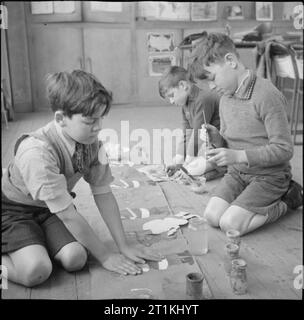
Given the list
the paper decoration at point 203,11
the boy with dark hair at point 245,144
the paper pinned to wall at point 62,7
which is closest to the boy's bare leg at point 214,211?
the boy with dark hair at point 245,144

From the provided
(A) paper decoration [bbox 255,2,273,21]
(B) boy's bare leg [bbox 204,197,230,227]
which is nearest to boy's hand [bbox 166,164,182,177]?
(B) boy's bare leg [bbox 204,197,230,227]

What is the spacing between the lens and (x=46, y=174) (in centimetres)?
97

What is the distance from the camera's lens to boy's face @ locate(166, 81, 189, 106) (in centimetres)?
94

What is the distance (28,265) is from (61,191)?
0.21 m

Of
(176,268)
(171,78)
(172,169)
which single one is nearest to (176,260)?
(176,268)

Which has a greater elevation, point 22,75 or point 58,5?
point 58,5

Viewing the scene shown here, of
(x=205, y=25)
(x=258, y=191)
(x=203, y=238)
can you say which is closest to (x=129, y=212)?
(x=203, y=238)

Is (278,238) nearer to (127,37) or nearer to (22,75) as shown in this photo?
(127,37)

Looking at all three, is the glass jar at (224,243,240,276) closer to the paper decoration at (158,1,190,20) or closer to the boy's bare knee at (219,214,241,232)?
the boy's bare knee at (219,214,241,232)

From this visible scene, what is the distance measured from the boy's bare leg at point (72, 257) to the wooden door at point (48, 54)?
1.21ft

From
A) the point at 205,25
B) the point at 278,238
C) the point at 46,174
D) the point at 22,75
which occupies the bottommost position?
the point at 278,238

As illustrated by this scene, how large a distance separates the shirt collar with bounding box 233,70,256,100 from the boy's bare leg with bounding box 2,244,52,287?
612 mm

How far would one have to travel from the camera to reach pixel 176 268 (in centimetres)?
103

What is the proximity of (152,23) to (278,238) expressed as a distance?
68cm
